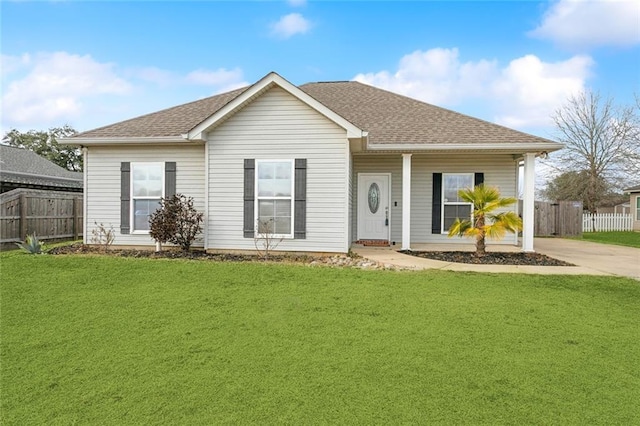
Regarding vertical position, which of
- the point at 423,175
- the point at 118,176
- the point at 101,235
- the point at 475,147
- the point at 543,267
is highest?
the point at 475,147

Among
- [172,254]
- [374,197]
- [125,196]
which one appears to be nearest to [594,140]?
[374,197]

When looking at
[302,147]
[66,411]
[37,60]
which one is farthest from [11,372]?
[37,60]

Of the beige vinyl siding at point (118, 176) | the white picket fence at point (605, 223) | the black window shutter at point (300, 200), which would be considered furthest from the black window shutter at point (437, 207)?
the white picket fence at point (605, 223)

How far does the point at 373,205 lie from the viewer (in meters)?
11.6

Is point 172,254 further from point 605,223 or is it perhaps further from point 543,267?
point 605,223

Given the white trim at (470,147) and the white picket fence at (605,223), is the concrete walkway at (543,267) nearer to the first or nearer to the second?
the white trim at (470,147)

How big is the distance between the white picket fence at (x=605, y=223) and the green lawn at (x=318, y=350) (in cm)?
2068

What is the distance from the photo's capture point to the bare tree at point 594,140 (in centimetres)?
2619

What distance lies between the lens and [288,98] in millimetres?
8984

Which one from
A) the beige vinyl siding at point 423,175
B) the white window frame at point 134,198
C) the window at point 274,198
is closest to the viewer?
the window at point 274,198

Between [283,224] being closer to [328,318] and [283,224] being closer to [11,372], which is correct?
[328,318]

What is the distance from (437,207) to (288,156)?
5.15 m

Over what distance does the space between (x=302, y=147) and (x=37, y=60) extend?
10456mm

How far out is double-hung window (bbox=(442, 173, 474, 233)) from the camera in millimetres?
11445
